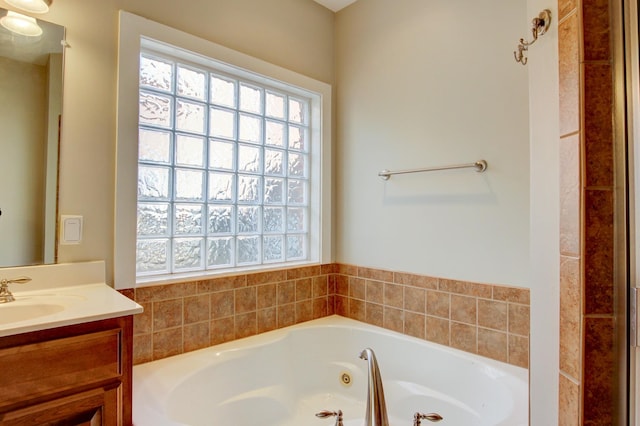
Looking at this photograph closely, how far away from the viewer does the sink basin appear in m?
1.18

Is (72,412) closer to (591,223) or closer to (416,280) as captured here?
(591,223)

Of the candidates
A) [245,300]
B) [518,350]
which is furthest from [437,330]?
[245,300]

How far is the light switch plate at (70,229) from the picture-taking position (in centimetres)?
146

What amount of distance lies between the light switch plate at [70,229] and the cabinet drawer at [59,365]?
602 mm

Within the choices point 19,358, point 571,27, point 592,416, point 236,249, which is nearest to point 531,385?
point 592,416

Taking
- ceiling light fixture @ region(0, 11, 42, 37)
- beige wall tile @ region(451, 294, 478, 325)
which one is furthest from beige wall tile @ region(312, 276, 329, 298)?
ceiling light fixture @ region(0, 11, 42, 37)

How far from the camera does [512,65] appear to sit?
167 centimetres

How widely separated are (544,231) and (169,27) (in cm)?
185

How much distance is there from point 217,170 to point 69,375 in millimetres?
1256

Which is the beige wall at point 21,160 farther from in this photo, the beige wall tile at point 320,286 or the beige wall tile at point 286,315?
the beige wall tile at point 320,286

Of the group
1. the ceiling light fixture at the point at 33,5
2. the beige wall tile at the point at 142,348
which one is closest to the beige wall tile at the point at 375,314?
the beige wall tile at the point at 142,348

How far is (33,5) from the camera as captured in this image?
1401 millimetres

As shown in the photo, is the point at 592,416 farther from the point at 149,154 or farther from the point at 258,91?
the point at 258,91

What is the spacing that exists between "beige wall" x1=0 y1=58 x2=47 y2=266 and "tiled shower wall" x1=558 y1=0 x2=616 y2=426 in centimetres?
179
